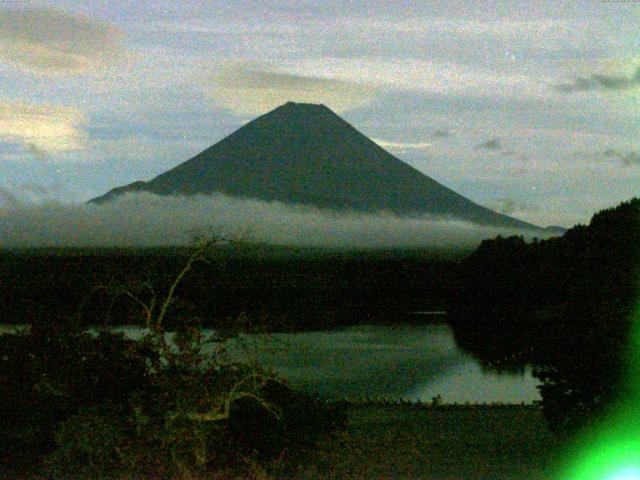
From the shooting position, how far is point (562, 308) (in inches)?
731

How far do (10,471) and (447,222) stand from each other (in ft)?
400

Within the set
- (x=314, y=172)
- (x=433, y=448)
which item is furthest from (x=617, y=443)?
(x=314, y=172)

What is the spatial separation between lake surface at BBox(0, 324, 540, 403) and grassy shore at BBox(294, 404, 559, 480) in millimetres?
2976

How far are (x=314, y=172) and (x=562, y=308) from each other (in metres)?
102

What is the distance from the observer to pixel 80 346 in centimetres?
806

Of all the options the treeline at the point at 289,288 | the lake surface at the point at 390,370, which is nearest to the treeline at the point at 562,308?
the lake surface at the point at 390,370

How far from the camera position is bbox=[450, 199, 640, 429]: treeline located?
877cm

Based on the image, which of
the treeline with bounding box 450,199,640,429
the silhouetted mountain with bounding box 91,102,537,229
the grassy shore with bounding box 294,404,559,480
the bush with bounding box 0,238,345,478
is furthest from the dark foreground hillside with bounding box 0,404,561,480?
the silhouetted mountain with bounding box 91,102,537,229

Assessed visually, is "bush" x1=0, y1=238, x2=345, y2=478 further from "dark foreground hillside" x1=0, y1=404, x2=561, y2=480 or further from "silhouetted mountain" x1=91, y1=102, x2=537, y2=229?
"silhouetted mountain" x1=91, y1=102, x2=537, y2=229

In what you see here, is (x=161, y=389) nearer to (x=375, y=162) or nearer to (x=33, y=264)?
(x=33, y=264)

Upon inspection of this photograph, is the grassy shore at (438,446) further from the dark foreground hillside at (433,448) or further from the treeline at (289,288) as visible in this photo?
the treeline at (289,288)

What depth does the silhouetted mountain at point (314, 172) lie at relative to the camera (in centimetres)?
11669

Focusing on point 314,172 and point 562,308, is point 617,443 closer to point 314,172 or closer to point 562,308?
point 562,308

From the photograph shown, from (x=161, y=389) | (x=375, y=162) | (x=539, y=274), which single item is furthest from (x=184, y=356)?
(x=375, y=162)
